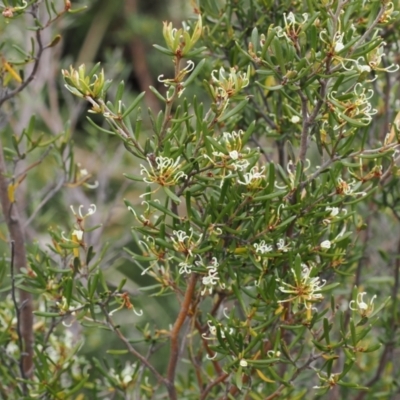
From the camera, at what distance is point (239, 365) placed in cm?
79

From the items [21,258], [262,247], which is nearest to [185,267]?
[262,247]

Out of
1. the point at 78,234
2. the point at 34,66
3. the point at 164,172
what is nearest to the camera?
the point at 164,172

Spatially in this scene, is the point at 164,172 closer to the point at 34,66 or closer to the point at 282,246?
the point at 282,246

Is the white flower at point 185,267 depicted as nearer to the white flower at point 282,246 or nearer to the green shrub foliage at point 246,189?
the green shrub foliage at point 246,189

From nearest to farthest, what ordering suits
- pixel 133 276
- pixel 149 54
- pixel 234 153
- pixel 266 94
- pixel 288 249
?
pixel 234 153 → pixel 288 249 → pixel 266 94 → pixel 133 276 → pixel 149 54

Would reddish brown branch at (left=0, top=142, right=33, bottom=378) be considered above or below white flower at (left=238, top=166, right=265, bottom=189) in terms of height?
below

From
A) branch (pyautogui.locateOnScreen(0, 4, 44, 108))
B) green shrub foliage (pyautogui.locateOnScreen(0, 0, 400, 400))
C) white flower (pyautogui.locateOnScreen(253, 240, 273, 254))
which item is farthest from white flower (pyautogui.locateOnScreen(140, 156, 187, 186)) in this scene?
branch (pyautogui.locateOnScreen(0, 4, 44, 108))

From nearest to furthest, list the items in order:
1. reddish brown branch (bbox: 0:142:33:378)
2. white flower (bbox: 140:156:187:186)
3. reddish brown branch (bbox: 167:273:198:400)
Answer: white flower (bbox: 140:156:187:186)
reddish brown branch (bbox: 167:273:198:400)
reddish brown branch (bbox: 0:142:33:378)

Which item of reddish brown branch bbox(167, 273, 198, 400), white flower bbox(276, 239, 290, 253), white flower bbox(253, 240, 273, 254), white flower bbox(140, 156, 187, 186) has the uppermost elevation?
white flower bbox(140, 156, 187, 186)

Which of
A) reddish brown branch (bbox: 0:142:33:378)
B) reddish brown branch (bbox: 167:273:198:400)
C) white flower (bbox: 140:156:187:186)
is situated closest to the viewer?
white flower (bbox: 140:156:187:186)

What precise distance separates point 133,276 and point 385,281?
74.5 inches

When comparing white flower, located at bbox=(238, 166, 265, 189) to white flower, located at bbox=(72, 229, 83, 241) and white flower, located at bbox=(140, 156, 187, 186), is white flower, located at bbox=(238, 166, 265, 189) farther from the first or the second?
white flower, located at bbox=(72, 229, 83, 241)

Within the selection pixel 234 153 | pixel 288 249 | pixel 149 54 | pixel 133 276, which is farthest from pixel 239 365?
pixel 149 54

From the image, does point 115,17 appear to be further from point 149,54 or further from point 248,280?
point 248,280
